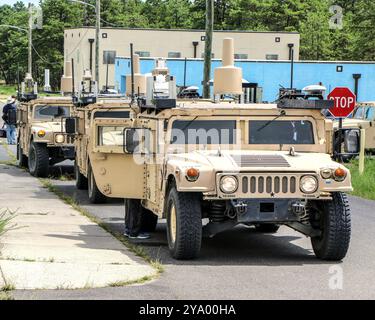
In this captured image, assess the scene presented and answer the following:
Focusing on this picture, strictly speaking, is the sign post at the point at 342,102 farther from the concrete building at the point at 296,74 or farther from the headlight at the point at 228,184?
the concrete building at the point at 296,74

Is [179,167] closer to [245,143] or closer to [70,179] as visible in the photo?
[245,143]

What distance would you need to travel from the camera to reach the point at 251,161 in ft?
35.0

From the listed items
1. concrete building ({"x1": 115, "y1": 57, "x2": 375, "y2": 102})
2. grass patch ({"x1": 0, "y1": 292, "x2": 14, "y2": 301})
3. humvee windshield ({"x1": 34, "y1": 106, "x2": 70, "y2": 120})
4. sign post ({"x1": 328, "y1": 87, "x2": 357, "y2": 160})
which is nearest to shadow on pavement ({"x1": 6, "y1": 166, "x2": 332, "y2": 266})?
grass patch ({"x1": 0, "y1": 292, "x2": 14, "y2": 301})

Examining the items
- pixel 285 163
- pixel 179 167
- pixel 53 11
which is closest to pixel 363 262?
pixel 285 163

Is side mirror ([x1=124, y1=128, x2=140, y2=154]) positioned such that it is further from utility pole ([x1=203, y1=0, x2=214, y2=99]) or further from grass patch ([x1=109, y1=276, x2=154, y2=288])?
utility pole ([x1=203, y1=0, x2=214, y2=99])

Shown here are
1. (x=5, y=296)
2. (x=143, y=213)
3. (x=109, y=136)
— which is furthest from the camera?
(x=109, y=136)

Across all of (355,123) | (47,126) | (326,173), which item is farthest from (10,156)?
(326,173)

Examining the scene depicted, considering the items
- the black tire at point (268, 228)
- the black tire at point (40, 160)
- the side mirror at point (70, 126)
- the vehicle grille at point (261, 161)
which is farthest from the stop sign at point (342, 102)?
the vehicle grille at point (261, 161)

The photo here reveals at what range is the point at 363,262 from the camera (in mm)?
10906

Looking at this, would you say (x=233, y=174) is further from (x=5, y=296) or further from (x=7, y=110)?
(x=7, y=110)

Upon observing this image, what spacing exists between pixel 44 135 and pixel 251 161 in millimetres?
11529

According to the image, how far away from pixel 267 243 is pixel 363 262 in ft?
5.93

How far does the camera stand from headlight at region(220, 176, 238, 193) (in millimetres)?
10305

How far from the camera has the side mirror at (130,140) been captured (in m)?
11.9
